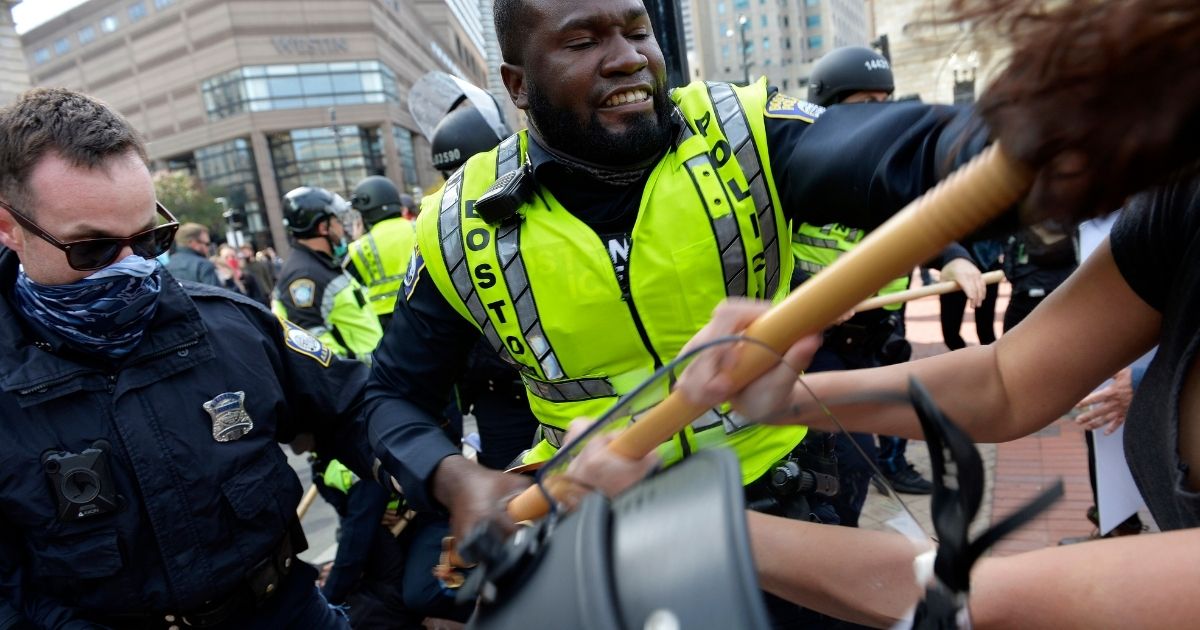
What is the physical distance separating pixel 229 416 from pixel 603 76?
47.2 inches

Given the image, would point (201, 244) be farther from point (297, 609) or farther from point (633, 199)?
point (633, 199)

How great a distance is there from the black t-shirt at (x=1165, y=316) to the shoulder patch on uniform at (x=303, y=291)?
13.5 feet

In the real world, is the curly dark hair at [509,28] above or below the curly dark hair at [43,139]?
above

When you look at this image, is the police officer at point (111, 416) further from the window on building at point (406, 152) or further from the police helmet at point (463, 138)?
the window on building at point (406, 152)

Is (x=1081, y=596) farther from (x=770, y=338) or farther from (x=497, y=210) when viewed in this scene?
(x=497, y=210)

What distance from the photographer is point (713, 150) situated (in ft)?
5.34

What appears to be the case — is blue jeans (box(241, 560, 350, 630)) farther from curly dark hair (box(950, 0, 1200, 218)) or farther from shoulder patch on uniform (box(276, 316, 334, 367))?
curly dark hair (box(950, 0, 1200, 218))

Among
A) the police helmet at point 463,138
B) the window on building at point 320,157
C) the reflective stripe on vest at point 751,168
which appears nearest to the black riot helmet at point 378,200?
the police helmet at point 463,138

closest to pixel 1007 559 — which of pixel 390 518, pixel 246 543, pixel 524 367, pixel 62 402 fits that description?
pixel 524 367

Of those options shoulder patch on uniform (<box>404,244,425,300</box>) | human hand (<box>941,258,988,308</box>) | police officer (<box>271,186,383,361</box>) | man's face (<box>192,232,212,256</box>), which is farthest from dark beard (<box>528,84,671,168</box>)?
man's face (<box>192,232,212,256</box>)

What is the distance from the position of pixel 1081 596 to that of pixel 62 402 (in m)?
1.92

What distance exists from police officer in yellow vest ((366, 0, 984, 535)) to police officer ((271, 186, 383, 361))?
2.80 meters

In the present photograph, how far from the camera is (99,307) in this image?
5.54 feet

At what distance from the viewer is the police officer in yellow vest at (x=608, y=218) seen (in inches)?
62.5
